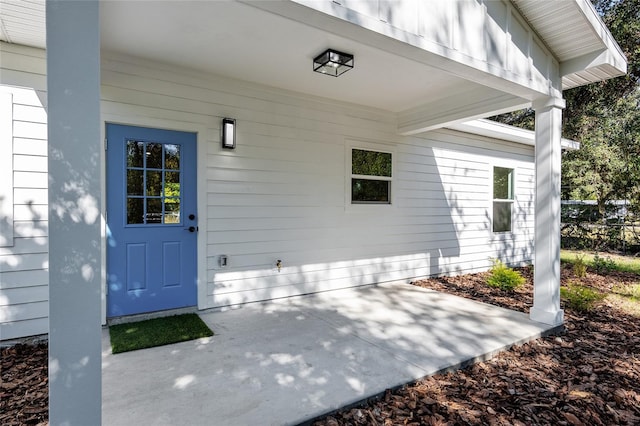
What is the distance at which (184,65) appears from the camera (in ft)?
12.3

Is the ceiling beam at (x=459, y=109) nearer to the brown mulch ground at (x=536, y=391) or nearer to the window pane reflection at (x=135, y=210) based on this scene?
the brown mulch ground at (x=536, y=391)

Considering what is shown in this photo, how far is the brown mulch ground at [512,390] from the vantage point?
218cm

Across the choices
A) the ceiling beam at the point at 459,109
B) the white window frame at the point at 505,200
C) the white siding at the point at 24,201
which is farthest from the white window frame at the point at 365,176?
the white siding at the point at 24,201

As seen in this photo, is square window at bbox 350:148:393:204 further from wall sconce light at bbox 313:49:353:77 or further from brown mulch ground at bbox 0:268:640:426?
brown mulch ground at bbox 0:268:640:426

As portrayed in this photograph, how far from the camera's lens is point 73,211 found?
4.70ft

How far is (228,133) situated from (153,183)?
988 mm

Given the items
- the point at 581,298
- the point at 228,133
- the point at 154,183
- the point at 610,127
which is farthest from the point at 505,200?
the point at 154,183

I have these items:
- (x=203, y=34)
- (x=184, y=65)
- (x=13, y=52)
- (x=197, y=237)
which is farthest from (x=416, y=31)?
(x=13, y=52)

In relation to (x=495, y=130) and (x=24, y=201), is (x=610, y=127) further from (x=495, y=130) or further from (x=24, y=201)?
(x=24, y=201)

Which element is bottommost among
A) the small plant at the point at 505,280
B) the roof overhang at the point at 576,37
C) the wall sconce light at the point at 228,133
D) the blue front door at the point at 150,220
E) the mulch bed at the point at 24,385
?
the mulch bed at the point at 24,385

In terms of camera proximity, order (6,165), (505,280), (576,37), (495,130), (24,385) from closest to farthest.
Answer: (24,385) < (6,165) < (576,37) < (505,280) < (495,130)

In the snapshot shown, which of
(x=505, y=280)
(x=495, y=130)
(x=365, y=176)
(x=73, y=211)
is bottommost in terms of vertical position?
(x=505, y=280)

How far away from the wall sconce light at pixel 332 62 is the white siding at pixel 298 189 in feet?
3.28

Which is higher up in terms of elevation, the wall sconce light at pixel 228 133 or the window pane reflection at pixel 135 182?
the wall sconce light at pixel 228 133
